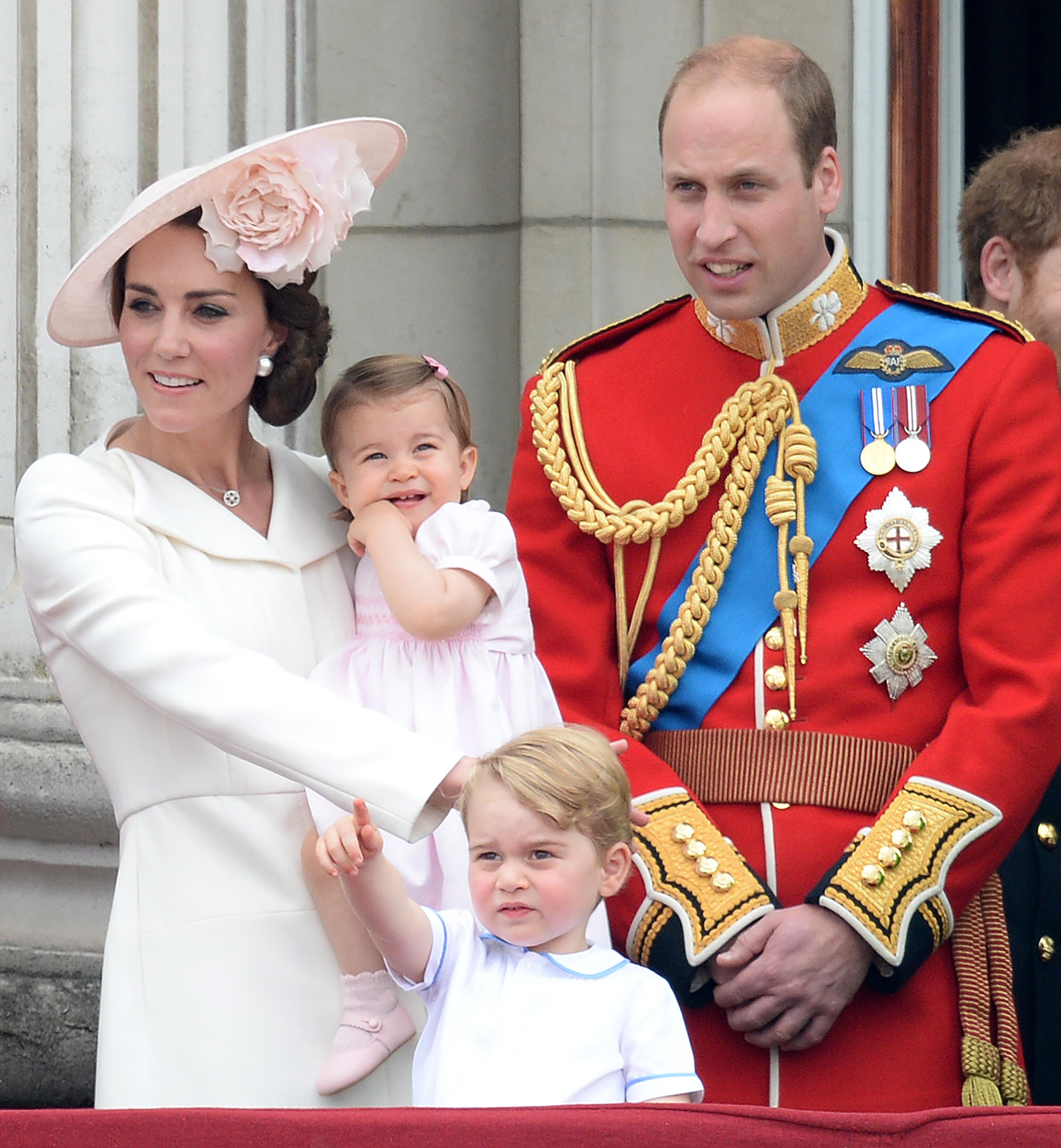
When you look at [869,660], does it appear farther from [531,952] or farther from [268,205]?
[268,205]

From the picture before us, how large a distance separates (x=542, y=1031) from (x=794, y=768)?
1.79 feet

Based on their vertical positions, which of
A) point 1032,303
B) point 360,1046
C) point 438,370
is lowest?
point 360,1046

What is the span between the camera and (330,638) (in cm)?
233

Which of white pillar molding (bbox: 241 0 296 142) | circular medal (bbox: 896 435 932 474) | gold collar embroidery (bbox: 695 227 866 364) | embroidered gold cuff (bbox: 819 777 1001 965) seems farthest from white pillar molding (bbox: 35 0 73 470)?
embroidered gold cuff (bbox: 819 777 1001 965)

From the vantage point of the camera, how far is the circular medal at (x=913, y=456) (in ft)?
7.63

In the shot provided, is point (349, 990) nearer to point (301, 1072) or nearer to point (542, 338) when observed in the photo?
point (301, 1072)

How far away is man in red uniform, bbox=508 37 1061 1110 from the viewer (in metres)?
2.22

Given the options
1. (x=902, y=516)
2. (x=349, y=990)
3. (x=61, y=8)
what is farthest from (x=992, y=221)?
(x=61, y=8)

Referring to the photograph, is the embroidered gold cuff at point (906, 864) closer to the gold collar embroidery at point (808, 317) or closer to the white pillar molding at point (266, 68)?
the gold collar embroidery at point (808, 317)

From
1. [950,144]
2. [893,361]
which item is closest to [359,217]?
[950,144]

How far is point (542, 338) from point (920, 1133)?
2.73 metres

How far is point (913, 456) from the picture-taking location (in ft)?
7.66

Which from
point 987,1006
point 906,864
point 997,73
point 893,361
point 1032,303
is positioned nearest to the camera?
point 906,864

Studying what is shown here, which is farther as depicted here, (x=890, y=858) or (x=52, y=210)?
(x=52, y=210)
